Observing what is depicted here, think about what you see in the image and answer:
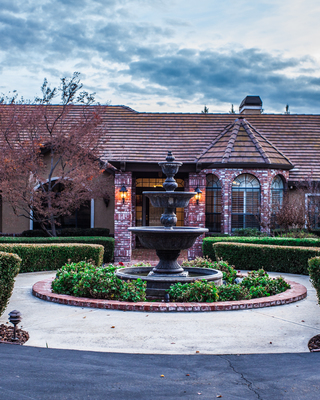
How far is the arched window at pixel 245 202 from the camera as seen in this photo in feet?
56.9

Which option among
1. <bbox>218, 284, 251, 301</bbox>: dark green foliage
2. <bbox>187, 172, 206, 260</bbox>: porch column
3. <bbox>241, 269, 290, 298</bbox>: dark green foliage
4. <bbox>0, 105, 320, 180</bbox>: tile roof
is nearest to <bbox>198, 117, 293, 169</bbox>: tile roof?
<bbox>0, 105, 320, 180</bbox>: tile roof

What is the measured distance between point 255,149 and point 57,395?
14936mm

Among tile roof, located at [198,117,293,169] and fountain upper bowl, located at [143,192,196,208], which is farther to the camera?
tile roof, located at [198,117,293,169]

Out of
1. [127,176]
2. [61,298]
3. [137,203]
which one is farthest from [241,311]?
[137,203]

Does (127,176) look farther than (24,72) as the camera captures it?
No

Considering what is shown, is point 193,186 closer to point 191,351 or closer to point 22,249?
point 22,249

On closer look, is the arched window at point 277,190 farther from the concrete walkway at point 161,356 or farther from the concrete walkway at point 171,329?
the concrete walkway at point 161,356

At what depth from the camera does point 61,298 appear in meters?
8.05

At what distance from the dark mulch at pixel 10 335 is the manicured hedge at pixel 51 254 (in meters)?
6.43

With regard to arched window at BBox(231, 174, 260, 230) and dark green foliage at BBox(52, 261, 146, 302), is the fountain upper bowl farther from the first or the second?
arched window at BBox(231, 174, 260, 230)

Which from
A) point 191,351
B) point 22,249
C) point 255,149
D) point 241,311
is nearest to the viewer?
point 191,351

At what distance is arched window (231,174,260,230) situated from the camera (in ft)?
56.9

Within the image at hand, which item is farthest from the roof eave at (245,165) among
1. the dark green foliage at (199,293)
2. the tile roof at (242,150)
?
the dark green foliage at (199,293)

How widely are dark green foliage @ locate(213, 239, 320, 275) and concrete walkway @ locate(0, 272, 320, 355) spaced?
4433mm
